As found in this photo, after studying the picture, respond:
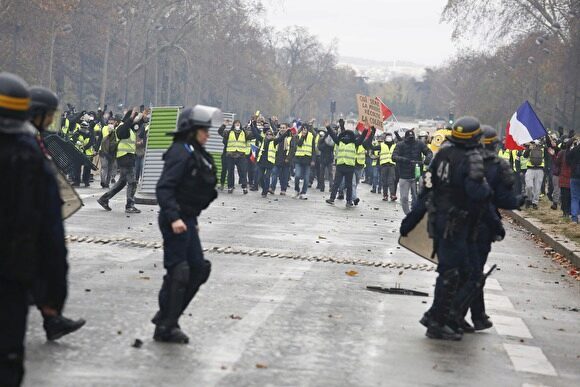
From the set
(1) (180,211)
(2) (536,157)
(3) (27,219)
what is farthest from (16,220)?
(2) (536,157)

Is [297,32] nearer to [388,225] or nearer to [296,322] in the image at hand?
[388,225]

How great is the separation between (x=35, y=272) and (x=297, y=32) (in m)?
146

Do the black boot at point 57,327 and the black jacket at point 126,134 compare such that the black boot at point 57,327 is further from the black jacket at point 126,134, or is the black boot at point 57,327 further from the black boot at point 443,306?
the black jacket at point 126,134

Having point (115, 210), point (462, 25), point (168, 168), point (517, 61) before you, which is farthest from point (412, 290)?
point (517, 61)

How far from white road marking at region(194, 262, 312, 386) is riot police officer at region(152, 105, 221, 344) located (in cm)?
32

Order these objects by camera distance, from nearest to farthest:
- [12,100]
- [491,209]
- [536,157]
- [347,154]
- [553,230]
A: [12,100] < [491,209] < [553,230] < [347,154] < [536,157]

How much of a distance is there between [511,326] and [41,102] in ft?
13.6

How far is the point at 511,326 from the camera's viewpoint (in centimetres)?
1051

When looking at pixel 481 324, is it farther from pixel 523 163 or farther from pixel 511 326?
pixel 523 163

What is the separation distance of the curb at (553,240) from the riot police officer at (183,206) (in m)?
9.32

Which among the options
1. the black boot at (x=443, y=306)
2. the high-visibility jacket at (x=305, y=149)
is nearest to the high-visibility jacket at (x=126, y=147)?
the high-visibility jacket at (x=305, y=149)

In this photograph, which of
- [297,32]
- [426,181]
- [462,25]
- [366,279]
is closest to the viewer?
[426,181]

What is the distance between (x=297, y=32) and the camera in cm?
15012

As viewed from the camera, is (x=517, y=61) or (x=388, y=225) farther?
(x=517, y=61)
